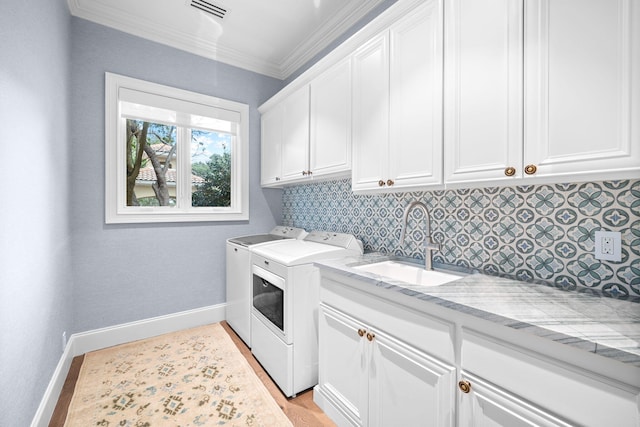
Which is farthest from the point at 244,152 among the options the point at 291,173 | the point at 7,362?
the point at 7,362

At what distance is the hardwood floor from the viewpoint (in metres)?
1.61

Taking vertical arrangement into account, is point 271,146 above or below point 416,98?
above

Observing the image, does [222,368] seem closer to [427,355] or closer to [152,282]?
[152,282]

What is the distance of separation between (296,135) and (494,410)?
2255 millimetres

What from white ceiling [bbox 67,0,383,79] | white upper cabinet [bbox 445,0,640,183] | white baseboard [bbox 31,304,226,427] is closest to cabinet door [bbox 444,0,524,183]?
white upper cabinet [bbox 445,0,640,183]

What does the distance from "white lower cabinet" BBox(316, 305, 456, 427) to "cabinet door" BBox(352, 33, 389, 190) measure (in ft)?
2.86

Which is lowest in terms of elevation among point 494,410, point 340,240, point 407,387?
point 407,387

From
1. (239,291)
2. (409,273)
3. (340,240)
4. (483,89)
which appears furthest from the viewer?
(239,291)

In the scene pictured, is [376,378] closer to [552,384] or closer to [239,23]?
[552,384]

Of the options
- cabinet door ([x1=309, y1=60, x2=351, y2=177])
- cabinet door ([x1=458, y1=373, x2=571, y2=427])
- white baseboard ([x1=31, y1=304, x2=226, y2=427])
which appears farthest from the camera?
cabinet door ([x1=309, y1=60, x2=351, y2=177])

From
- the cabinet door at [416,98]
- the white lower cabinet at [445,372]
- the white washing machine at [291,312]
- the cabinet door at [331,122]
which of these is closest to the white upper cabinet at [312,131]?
the cabinet door at [331,122]

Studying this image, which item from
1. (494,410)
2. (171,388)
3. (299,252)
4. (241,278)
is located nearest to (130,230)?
(241,278)

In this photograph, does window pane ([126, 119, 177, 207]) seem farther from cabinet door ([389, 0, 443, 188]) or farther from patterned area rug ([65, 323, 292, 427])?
cabinet door ([389, 0, 443, 188])

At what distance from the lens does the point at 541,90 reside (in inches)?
39.9
